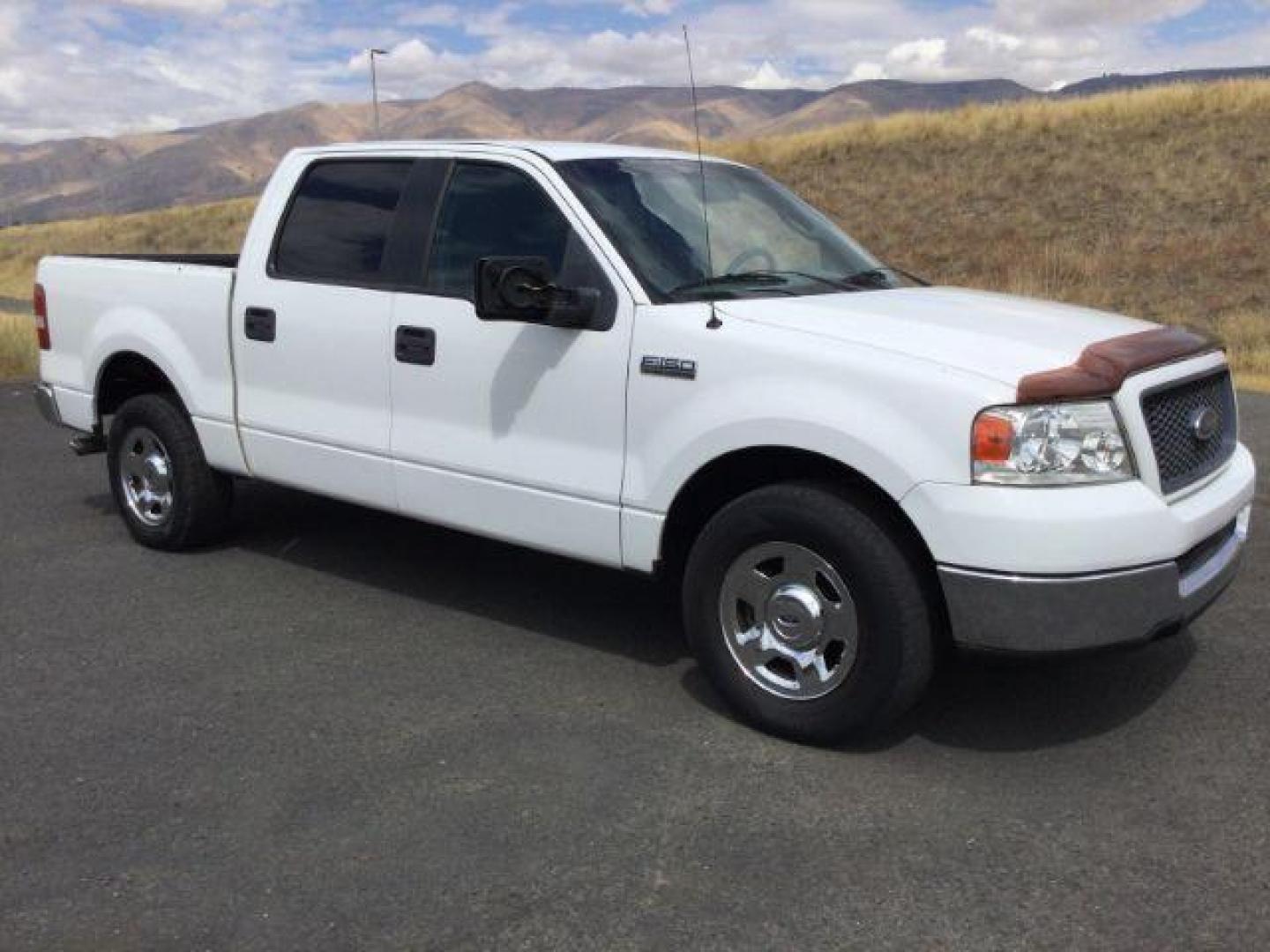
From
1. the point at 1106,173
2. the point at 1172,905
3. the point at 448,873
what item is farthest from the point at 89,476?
the point at 1106,173

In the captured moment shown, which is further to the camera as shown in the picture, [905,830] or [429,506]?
[429,506]

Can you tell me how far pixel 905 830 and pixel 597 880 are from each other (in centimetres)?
88

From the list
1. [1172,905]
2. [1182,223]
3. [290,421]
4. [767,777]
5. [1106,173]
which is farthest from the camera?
[1106,173]

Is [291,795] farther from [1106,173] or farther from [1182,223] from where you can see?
[1106,173]

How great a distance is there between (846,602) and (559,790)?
103 centimetres

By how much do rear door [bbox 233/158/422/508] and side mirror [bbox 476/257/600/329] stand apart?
819 millimetres

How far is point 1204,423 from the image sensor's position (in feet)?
13.2

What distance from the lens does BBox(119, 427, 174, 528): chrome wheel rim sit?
6113 millimetres

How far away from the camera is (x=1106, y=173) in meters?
29.3

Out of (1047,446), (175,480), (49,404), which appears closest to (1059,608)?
(1047,446)

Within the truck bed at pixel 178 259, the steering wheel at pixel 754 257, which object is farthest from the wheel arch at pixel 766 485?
the truck bed at pixel 178 259

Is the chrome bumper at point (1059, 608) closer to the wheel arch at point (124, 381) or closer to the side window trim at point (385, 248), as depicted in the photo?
the side window trim at point (385, 248)

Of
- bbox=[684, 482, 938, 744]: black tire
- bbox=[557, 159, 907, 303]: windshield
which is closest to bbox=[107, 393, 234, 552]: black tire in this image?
bbox=[557, 159, 907, 303]: windshield

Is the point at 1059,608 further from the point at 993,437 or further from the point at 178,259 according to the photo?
the point at 178,259
